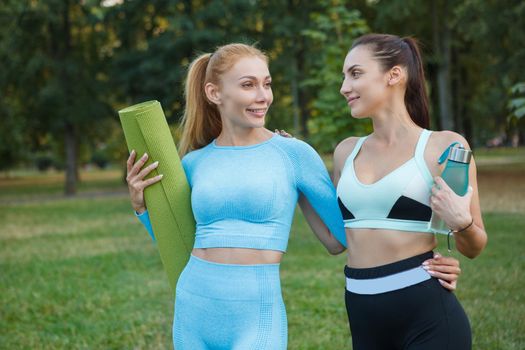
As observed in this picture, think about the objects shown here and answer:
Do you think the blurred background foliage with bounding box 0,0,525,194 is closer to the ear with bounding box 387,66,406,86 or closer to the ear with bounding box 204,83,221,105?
the ear with bounding box 204,83,221,105

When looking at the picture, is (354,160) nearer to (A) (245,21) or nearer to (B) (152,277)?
(B) (152,277)

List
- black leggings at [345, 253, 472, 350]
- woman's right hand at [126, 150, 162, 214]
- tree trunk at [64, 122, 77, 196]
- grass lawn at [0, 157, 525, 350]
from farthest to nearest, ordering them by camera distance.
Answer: tree trunk at [64, 122, 77, 196] → grass lawn at [0, 157, 525, 350] → woman's right hand at [126, 150, 162, 214] → black leggings at [345, 253, 472, 350]

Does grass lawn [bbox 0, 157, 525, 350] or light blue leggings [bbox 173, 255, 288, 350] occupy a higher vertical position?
light blue leggings [bbox 173, 255, 288, 350]

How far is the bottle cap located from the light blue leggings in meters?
0.85

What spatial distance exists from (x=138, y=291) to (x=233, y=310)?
5322mm

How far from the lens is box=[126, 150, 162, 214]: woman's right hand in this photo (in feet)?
9.87

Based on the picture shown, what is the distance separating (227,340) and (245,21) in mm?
22908

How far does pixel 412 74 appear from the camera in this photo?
2.80m

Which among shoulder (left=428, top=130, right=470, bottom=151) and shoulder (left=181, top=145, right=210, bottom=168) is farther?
shoulder (left=181, top=145, right=210, bottom=168)

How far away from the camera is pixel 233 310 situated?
8.89ft

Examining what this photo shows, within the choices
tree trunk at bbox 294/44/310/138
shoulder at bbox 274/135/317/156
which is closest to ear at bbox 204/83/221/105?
shoulder at bbox 274/135/317/156

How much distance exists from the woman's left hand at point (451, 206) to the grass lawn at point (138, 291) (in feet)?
10.3

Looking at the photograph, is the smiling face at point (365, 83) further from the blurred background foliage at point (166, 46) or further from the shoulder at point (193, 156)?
the blurred background foliage at point (166, 46)

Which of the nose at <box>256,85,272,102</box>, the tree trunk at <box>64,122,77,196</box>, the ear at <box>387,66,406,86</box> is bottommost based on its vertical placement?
the tree trunk at <box>64,122,77,196</box>
